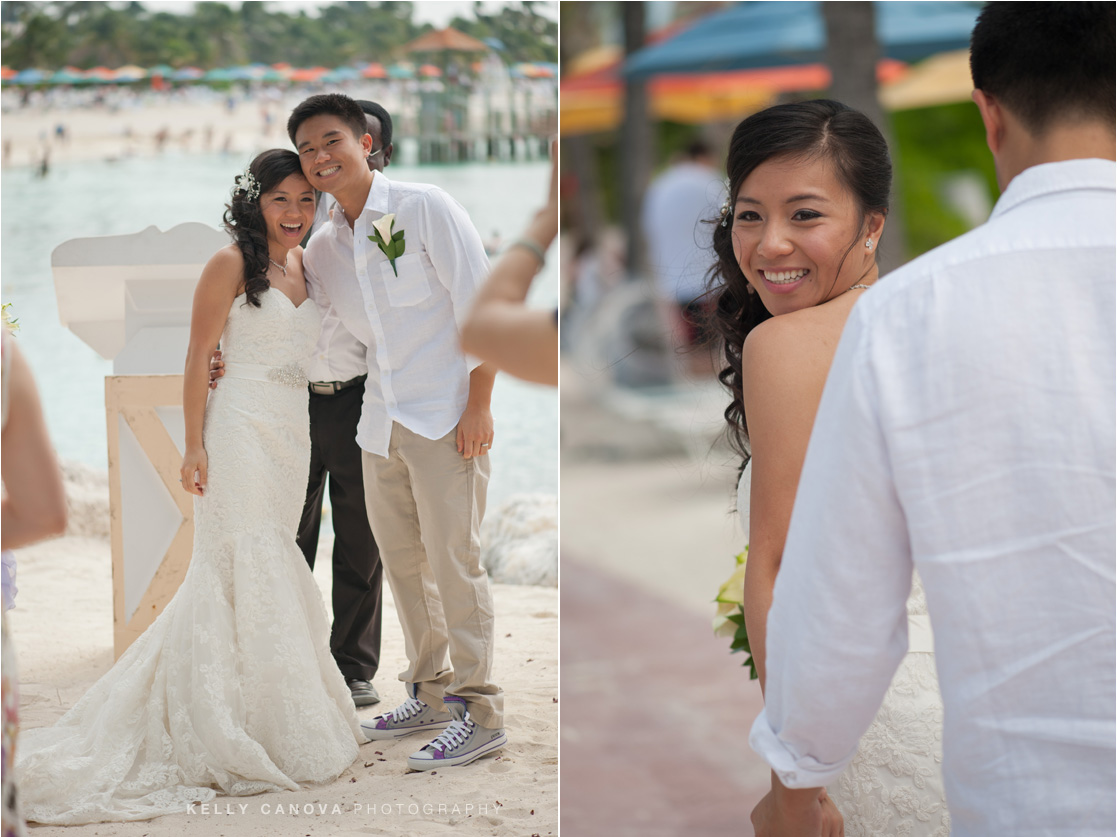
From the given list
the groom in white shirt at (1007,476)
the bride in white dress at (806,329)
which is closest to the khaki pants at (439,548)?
the bride in white dress at (806,329)

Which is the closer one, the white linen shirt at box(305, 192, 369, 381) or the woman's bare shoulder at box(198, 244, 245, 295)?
the woman's bare shoulder at box(198, 244, 245, 295)

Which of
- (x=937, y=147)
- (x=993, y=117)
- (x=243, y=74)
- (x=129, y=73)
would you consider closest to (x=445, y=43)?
(x=243, y=74)

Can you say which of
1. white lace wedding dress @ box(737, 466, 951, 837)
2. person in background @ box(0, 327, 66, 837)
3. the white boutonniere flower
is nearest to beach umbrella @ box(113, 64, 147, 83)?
the white boutonniere flower

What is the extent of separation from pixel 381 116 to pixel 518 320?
1630 millimetres

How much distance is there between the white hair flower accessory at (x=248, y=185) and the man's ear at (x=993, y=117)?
201 cm

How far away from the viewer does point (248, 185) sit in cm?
275

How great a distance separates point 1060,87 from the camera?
1.14 meters

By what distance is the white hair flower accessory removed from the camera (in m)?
2.74

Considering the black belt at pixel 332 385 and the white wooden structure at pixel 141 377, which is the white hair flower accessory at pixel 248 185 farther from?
the black belt at pixel 332 385

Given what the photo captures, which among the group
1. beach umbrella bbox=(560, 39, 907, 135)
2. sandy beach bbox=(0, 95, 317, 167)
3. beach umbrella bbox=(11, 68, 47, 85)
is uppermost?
beach umbrella bbox=(560, 39, 907, 135)

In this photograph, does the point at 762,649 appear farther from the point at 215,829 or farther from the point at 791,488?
the point at 215,829

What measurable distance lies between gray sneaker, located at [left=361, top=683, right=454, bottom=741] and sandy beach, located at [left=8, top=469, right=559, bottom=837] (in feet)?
0.09

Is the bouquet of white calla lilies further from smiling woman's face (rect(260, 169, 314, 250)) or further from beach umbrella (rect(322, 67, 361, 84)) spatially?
beach umbrella (rect(322, 67, 361, 84))

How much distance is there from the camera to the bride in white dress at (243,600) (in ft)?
8.66
